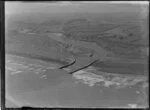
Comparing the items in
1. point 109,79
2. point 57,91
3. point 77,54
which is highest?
point 77,54

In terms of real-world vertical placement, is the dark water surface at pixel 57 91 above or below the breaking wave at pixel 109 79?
below

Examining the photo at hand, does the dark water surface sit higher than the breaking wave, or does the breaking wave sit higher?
the breaking wave

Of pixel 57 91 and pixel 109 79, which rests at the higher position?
pixel 109 79

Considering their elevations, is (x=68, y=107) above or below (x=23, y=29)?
below

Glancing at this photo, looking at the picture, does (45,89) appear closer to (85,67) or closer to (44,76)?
(44,76)

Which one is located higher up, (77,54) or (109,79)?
(77,54)

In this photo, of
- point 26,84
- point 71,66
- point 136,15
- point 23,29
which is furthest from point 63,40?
point 136,15

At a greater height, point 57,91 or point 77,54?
point 77,54

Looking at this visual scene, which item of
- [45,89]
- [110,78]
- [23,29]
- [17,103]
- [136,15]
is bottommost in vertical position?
[17,103]
